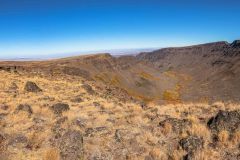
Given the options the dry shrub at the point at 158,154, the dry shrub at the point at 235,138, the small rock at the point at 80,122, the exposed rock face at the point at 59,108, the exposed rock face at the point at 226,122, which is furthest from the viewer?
the exposed rock face at the point at 59,108

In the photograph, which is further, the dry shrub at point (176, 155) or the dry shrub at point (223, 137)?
the dry shrub at point (223, 137)

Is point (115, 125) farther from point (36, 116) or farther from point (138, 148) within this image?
point (36, 116)

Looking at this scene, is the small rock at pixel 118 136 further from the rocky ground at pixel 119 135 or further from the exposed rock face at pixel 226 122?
the exposed rock face at pixel 226 122

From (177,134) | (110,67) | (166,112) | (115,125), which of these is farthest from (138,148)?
(110,67)

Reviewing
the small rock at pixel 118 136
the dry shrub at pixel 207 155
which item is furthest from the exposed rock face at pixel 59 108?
the dry shrub at pixel 207 155

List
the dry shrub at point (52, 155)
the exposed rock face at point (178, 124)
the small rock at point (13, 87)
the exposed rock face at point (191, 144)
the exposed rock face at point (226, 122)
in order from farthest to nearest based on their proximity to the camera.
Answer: the small rock at point (13, 87) → the exposed rock face at point (178, 124) → the exposed rock face at point (226, 122) → the exposed rock face at point (191, 144) → the dry shrub at point (52, 155)

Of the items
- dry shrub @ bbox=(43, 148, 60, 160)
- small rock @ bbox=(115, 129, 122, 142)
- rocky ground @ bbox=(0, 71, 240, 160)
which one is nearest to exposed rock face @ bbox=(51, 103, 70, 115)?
rocky ground @ bbox=(0, 71, 240, 160)
